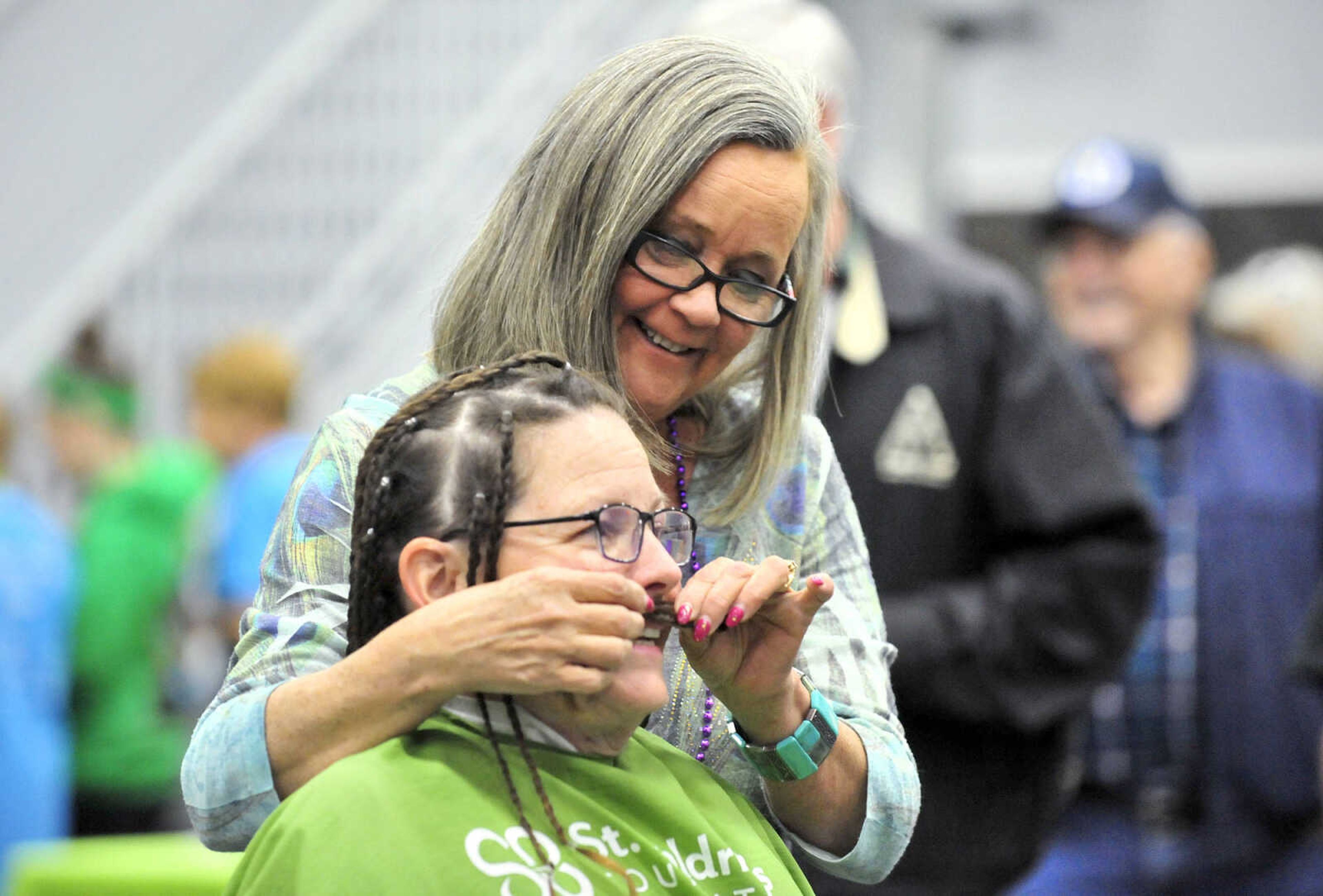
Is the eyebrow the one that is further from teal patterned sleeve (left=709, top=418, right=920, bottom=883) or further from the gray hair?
teal patterned sleeve (left=709, top=418, right=920, bottom=883)

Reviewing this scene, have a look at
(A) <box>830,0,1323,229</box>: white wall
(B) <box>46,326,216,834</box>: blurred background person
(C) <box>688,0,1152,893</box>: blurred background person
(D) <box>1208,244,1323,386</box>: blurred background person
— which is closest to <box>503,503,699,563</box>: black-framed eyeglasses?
(C) <box>688,0,1152,893</box>: blurred background person

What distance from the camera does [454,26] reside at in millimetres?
7031

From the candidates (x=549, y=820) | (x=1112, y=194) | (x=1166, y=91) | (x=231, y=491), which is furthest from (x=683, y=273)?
(x=1166, y=91)

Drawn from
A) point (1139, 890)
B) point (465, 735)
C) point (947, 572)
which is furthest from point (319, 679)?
point (1139, 890)

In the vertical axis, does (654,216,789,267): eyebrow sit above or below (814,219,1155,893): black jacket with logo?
above

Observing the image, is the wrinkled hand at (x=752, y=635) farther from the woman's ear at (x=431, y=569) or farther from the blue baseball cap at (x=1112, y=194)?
the blue baseball cap at (x=1112, y=194)

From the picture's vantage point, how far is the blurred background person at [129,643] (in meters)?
5.64

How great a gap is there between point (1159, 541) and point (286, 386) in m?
2.89

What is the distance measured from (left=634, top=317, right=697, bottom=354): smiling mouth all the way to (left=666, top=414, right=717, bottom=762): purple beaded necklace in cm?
12

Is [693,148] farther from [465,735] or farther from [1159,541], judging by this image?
[1159,541]

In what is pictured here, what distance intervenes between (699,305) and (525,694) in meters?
0.44

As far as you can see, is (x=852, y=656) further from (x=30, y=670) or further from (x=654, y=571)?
(x=30, y=670)

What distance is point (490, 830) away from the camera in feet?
5.51

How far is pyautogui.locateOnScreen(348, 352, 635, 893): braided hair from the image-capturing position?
1716 millimetres
